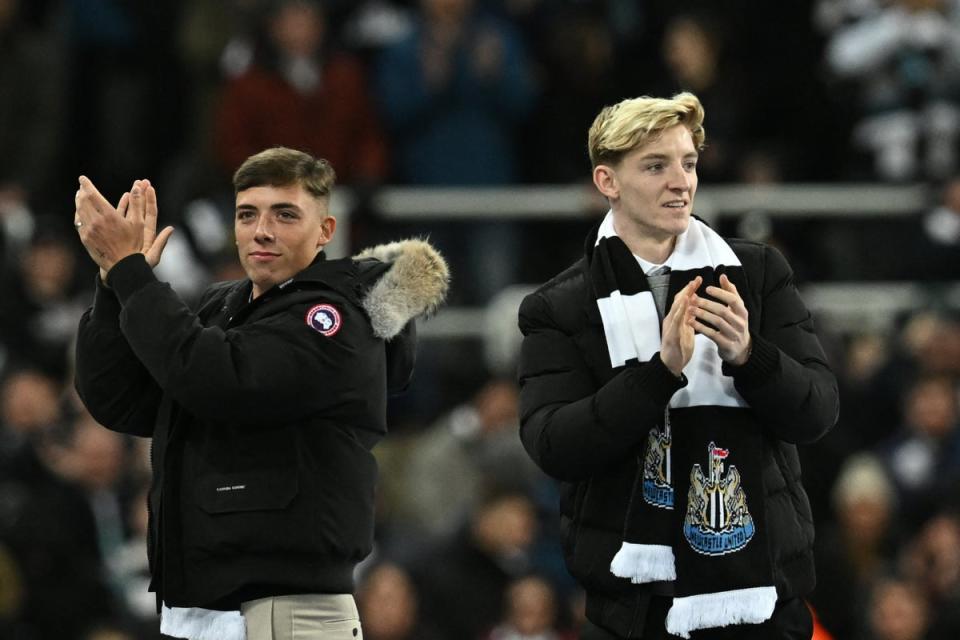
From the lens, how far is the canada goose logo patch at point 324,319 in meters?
5.43

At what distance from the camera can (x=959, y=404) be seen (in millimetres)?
11219

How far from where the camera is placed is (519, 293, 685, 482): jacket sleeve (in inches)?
203

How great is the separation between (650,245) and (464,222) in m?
6.47

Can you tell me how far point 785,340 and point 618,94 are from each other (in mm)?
7076

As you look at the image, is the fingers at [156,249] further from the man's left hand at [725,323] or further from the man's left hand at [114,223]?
the man's left hand at [725,323]

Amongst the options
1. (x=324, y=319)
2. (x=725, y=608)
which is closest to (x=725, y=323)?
(x=725, y=608)

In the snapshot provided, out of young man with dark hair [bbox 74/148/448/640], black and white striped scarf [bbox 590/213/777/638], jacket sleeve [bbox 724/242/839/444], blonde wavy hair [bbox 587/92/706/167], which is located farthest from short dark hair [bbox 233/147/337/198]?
jacket sleeve [bbox 724/242/839/444]

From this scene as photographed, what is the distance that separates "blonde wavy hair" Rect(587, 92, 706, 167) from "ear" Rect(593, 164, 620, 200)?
2cm

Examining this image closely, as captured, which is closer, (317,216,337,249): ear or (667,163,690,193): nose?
(667,163,690,193): nose

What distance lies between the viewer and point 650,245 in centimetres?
550

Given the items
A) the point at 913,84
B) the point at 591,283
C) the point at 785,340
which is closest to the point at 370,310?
the point at 591,283

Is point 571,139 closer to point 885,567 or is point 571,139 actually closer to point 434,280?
point 885,567

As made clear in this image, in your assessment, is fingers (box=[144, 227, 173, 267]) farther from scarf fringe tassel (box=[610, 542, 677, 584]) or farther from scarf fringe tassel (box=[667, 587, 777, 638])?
scarf fringe tassel (box=[667, 587, 777, 638])

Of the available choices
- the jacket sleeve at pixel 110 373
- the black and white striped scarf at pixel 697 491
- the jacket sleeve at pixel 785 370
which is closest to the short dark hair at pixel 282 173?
the jacket sleeve at pixel 110 373
